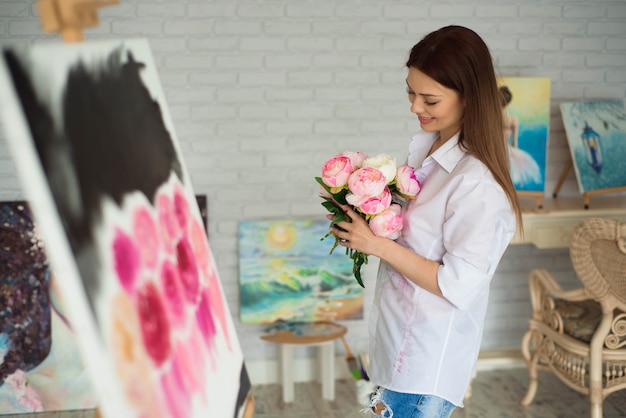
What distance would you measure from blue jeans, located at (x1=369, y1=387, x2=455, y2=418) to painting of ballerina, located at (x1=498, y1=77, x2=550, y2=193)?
1933 mm

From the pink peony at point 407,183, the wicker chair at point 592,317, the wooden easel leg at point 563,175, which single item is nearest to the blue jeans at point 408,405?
the pink peony at point 407,183

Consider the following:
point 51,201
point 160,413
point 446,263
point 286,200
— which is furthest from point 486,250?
point 286,200

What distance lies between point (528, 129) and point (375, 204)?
6.56 feet

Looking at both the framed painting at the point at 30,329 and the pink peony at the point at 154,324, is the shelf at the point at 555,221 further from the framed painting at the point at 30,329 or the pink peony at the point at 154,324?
the pink peony at the point at 154,324

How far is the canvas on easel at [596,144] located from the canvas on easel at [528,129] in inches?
5.5

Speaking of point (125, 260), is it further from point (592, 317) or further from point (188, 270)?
point (592, 317)

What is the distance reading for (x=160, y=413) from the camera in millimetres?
1062

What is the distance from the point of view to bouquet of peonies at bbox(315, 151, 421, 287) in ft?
5.84

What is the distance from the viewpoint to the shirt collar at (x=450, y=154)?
69.8 inches

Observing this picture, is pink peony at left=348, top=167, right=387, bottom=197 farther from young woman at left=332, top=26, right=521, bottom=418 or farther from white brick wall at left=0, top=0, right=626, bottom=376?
white brick wall at left=0, top=0, right=626, bottom=376

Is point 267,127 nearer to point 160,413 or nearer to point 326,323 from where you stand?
point 326,323

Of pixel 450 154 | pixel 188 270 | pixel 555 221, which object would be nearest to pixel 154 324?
pixel 188 270

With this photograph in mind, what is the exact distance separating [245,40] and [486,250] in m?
2.09

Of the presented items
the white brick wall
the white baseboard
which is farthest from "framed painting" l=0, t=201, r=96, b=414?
the white baseboard
